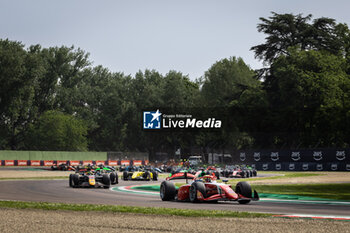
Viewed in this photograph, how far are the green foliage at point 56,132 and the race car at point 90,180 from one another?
64.7 metres

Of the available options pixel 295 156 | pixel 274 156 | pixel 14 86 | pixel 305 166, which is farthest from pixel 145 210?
pixel 14 86

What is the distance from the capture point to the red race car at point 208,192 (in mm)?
17578

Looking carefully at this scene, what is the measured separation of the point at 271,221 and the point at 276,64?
63.2 m

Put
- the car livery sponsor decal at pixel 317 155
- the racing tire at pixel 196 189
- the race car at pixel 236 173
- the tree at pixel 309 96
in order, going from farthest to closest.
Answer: the tree at pixel 309 96, the car livery sponsor decal at pixel 317 155, the race car at pixel 236 173, the racing tire at pixel 196 189

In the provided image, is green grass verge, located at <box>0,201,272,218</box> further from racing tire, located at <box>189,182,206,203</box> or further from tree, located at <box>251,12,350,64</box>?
tree, located at <box>251,12,350,64</box>

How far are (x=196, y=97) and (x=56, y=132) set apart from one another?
30.2 m

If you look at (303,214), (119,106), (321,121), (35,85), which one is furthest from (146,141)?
(303,214)

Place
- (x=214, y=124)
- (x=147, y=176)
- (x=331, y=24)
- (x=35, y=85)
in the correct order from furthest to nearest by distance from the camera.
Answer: (x=35, y=85) → (x=214, y=124) → (x=331, y=24) → (x=147, y=176)

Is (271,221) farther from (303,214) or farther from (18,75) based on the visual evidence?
(18,75)

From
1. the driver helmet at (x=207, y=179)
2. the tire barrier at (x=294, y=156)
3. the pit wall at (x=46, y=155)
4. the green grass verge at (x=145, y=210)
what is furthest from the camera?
the pit wall at (x=46, y=155)

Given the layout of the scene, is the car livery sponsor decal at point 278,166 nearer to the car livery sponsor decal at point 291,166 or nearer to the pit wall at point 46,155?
the car livery sponsor decal at point 291,166

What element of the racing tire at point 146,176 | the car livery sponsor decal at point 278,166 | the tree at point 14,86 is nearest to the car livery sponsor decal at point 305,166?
the car livery sponsor decal at point 278,166

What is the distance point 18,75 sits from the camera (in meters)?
87.6

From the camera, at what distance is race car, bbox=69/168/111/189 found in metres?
27.6
